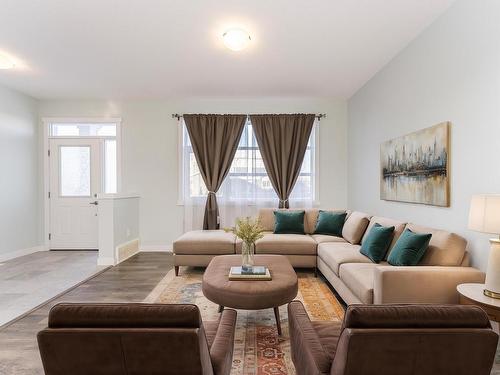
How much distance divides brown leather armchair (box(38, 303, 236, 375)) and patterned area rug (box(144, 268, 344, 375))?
1.11 metres

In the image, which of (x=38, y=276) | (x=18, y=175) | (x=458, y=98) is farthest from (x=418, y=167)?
(x=18, y=175)

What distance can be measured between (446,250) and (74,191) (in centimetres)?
594

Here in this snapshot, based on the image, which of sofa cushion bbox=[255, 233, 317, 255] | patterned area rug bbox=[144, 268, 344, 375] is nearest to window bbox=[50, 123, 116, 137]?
patterned area rug bbox=[144, 268, 344, 375]

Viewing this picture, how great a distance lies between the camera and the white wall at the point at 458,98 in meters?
2.43

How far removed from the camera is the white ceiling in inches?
115

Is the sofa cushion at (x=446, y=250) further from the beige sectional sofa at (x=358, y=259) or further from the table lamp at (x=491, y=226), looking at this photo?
the table lamp at (x=491, y=226)

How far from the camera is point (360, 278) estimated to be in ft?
8.90

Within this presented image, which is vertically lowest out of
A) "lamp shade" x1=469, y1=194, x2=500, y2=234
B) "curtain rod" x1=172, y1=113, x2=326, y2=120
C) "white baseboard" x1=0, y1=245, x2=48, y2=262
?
"white baseboard" x1=0, y1=245, x2=48, y2=262

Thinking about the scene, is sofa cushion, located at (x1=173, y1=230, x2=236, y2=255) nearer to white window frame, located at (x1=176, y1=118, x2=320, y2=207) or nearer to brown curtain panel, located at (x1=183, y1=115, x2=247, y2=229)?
brown curtain panel, located at (x1=183, y1=115, x2=247, y2=229)

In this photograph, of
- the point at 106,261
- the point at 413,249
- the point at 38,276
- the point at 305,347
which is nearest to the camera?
the point at 305,347

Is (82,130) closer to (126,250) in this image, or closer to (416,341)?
(126,250)

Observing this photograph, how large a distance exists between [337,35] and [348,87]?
1882 mm

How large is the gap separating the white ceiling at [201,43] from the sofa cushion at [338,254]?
2.36 m

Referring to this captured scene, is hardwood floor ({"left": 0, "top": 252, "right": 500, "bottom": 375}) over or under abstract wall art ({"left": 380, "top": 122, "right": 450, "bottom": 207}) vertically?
under
